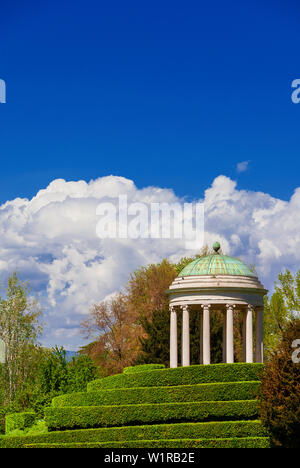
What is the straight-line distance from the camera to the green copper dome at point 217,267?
58.1 m

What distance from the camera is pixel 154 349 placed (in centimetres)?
7150

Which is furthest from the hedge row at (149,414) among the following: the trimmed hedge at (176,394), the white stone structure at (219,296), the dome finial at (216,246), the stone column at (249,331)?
the dome finial at (216,246)

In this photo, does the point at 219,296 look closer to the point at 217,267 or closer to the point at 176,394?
the point at 217,267

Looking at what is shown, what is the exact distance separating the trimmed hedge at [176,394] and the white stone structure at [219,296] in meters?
9.79

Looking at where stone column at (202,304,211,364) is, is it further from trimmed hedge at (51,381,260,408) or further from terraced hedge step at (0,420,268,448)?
terraced hedge step at (0,420,268,448)

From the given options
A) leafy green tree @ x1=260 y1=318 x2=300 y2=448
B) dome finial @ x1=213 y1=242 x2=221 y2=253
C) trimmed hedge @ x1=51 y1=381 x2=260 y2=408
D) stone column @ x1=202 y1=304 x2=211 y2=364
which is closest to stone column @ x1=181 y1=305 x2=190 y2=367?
stone column @ x1=202 y1=304 x2=211 y2=364

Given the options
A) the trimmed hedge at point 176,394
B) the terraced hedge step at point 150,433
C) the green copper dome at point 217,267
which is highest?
the green copper dome at point 217,267

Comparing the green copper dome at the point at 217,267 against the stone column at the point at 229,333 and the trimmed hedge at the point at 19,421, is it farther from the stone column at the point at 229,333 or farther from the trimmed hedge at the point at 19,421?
the trimmed hedge at the point at 19,421

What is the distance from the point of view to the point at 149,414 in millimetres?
46469

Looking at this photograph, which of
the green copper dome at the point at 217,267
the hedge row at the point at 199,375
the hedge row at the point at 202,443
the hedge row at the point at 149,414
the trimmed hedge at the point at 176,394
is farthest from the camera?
the green copper dome at the point at 217,267

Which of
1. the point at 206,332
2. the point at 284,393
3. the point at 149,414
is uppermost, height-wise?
the point at 206,332

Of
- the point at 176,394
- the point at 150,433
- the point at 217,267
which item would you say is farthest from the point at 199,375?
the point at 217,267

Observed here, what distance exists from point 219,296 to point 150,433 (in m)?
14.3

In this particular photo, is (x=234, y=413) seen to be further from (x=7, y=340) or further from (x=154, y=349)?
(x=7, y=340)
